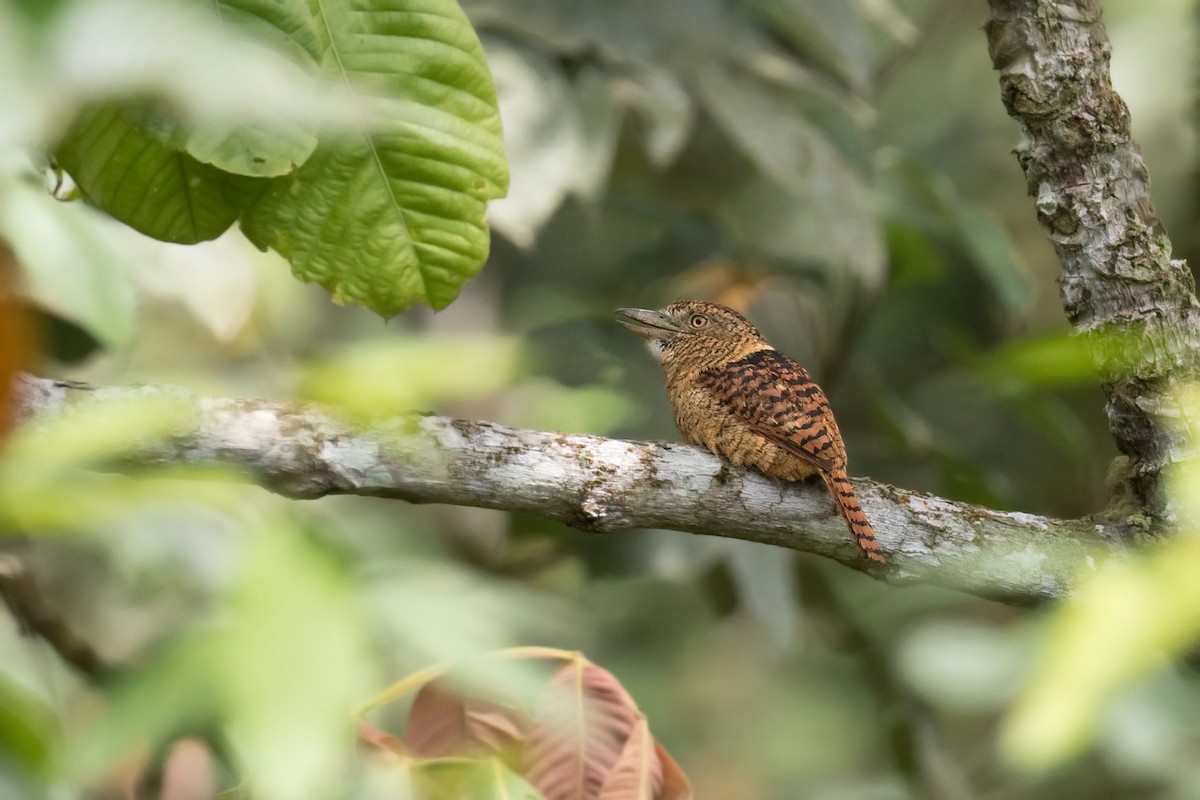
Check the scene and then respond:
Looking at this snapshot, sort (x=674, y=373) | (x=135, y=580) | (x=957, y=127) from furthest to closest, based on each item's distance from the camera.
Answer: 1. (x=957, y=127)
2. (x=674, y=373)
3. (x=135, y=580)

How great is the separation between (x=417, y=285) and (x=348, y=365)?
111 centimetres

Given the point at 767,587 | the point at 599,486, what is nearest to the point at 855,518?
the point at 599,486

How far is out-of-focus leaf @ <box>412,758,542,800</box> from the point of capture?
1944 mm

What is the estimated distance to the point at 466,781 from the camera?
2008 mm

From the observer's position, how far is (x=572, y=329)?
414 centimetres

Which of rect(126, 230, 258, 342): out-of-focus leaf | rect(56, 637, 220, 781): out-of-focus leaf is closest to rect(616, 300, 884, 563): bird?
rect(126, 230, 258, 342): out-of-focus leaf

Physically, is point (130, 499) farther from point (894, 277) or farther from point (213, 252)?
point (894, 277)

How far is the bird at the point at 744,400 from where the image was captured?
9.58 feet

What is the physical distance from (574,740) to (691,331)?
202 centimetres

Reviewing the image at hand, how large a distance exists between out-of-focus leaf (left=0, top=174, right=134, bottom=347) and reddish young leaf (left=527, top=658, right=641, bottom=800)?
47.8 inches

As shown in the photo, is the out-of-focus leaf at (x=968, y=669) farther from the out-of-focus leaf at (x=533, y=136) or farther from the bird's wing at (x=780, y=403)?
the out-of-focus leaf at (x=533, y=136)

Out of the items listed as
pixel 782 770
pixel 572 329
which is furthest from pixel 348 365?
pixel 782 770

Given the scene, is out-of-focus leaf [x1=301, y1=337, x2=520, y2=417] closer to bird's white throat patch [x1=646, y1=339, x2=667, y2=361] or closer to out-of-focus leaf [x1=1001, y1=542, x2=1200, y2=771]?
out-of-focus leaf [x1=1001, y1=542, x2=1200, y2=771]

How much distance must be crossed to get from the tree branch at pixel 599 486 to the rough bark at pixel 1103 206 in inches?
12.7
